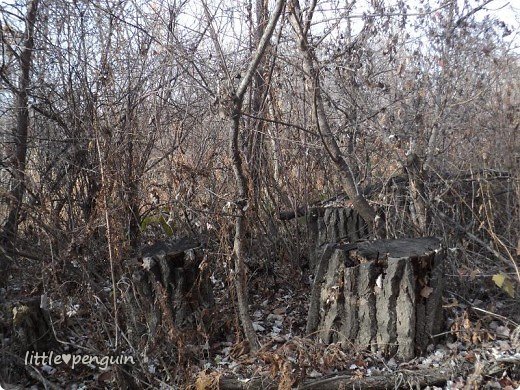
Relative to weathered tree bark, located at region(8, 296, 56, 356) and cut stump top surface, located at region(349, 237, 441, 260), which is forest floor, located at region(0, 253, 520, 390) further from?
cut stump top surface, located at region(349, 237, 441, 260)

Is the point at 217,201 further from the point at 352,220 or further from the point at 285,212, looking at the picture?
the point at 352,220

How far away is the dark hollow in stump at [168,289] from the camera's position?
11.6ft

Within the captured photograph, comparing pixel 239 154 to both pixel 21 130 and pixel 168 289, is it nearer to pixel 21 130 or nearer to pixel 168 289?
pixel 168 289

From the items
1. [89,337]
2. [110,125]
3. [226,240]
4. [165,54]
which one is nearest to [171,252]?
[226,240]

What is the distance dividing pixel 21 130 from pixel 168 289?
1.76m

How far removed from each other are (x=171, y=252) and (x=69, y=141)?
4.19 ft

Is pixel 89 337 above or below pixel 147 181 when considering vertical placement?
below

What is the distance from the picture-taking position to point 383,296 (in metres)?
3.53

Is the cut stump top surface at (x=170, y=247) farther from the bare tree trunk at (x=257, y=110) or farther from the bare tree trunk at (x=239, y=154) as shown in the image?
the bare tree trunk at (x=257, y=110)

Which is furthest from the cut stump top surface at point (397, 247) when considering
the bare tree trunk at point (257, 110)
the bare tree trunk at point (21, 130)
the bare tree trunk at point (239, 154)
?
the bare tree trunk at point (21, 130)

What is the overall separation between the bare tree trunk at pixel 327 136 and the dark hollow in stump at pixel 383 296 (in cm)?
70

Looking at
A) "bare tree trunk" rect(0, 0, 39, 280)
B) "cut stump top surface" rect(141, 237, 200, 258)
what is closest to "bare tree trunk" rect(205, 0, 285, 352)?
"cut stump top surface" rect(141, 237, 200, 258)

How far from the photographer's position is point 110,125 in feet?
13.0

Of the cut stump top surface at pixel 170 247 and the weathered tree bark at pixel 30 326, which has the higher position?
the cut stump top surface at pixel 170 247
